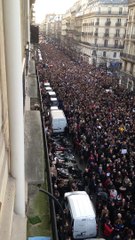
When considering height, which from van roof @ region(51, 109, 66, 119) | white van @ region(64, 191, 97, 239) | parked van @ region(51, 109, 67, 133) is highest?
van roof @ region(51, 109, 66, 119)

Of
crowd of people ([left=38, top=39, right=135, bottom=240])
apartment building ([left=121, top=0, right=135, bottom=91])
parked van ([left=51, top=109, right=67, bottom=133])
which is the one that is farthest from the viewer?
apartment building ([left=121, top=0, right=135, bottom=91])

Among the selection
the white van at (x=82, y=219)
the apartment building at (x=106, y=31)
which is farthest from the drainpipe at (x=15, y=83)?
the apartment building at (x=106, y=31)

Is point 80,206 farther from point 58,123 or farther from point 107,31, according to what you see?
point 107,31

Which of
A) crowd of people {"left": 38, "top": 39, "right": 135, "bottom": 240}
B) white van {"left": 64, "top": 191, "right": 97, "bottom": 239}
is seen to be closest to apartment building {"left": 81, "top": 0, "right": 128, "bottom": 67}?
crowd of people {"left": 38, "top": 39, "right": 135, "bottom": 240}

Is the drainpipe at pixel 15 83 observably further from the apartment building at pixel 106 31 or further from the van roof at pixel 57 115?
the apartment building at pixel 106 31

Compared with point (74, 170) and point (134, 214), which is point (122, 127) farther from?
point (134, 214)

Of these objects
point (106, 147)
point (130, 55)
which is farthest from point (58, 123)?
point (130, 55)

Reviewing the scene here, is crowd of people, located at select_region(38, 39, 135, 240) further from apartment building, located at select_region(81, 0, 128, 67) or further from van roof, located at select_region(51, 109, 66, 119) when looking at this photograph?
apartment building, located at select_region(81, 0, 128, 67)
